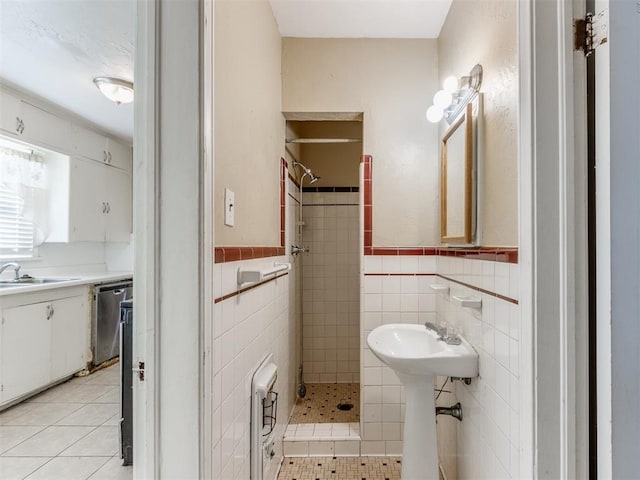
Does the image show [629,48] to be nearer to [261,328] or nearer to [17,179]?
[261,328]

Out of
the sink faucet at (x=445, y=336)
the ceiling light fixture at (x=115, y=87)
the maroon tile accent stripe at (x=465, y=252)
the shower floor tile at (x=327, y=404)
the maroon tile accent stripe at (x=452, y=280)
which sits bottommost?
the shower floor tile at (x=327, y=404)

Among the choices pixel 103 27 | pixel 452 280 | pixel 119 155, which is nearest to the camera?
pixel 452 280

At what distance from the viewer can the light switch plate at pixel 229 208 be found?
1.07m

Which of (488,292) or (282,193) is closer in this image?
(488,292)

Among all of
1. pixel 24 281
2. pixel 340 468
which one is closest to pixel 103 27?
pixel 24 281

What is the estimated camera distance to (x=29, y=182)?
3039mm

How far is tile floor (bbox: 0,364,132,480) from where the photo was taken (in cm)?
173

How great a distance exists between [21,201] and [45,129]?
705mm

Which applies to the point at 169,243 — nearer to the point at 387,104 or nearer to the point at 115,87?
the point at 387,104

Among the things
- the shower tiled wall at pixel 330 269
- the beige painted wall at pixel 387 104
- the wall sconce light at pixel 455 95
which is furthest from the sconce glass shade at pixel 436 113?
the shower tiled wall at pixel 330 269

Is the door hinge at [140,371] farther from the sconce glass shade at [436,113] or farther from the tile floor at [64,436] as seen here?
the sconce glass shade at [436,113]

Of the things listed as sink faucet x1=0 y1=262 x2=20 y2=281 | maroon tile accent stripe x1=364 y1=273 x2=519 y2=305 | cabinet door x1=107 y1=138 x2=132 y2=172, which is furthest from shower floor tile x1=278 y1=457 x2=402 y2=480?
cabinet door x1=107 y1=138 x2=132 y2=172

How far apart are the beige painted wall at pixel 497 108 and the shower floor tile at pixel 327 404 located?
5.58 feet

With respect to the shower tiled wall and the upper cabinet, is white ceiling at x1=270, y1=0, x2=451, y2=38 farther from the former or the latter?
the upper cabinet
